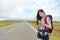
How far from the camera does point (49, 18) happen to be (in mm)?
6172

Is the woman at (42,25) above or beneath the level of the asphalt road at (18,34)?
above

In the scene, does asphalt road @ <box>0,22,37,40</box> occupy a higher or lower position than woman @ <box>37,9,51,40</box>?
lower

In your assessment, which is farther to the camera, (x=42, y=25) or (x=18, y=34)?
(x=18, y=34)

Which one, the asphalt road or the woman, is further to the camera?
the asphalt road

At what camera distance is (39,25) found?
6.30 metres

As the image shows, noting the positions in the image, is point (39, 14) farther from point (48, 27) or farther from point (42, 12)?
point (48, 27)

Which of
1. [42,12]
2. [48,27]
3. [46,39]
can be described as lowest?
[46,39]

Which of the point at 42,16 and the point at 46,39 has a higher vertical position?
the point at 42,16

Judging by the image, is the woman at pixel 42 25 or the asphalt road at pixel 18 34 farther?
the asphalt road at pixel 18 34

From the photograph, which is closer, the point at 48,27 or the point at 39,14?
the point at 48,27

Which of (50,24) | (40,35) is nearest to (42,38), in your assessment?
(40,35)

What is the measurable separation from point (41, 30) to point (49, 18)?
1.39 ft

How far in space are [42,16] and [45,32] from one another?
1.59 ft

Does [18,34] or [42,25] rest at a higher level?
[42,25]
